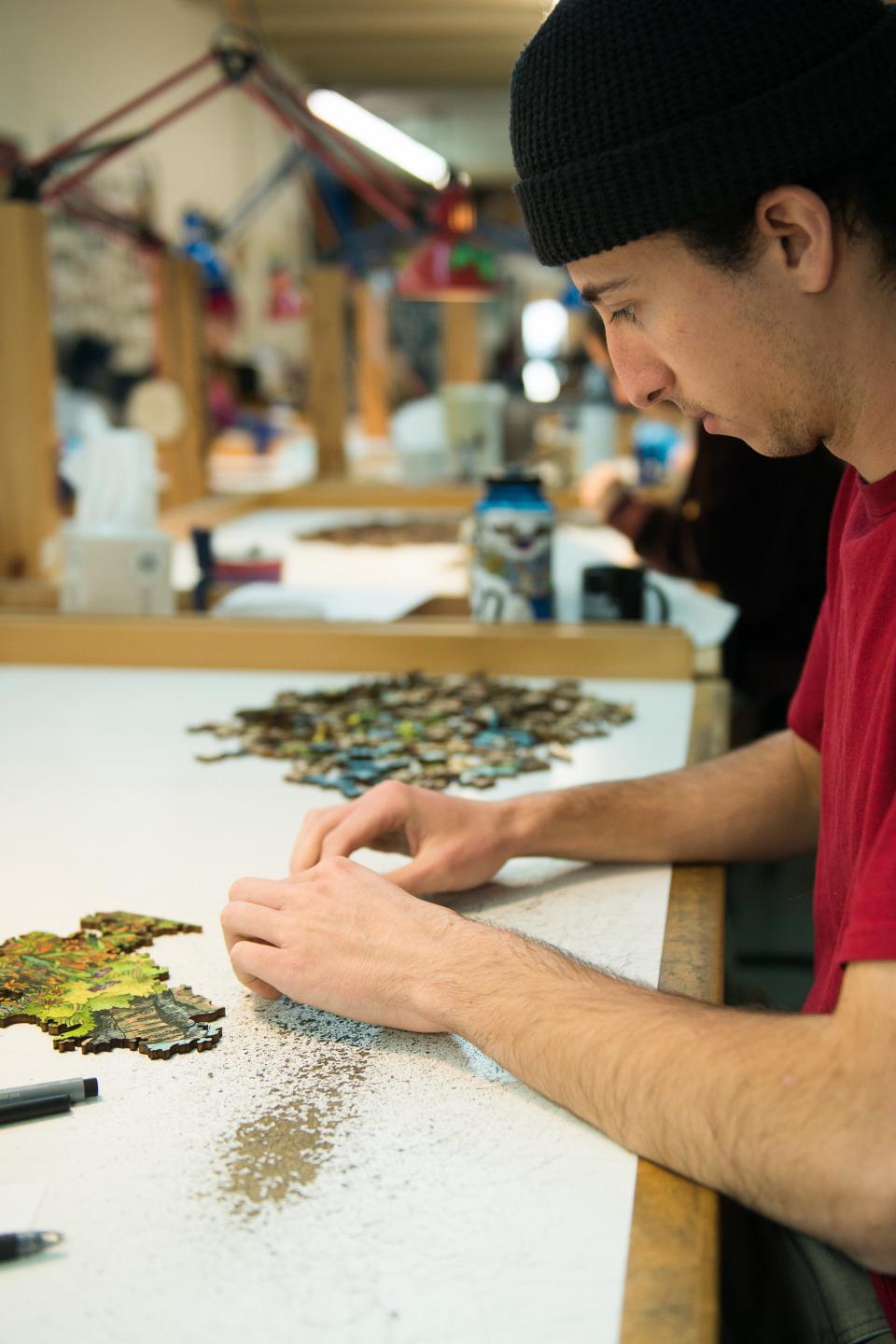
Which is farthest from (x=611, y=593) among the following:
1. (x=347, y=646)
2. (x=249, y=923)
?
(x=249, y=923)

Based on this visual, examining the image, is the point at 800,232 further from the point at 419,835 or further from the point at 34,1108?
the point at 34,1108

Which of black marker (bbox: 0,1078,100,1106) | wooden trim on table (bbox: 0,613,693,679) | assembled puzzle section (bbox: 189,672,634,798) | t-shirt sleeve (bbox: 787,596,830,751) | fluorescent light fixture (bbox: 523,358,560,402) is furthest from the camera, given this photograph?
fluorescent light fixture (bbox: 523,358,560,402)

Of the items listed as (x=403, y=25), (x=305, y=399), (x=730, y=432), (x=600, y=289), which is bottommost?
(x=730, y=432)

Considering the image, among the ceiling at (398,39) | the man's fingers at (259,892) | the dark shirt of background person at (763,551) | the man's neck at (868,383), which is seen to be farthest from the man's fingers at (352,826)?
the ceiling at (398,39)

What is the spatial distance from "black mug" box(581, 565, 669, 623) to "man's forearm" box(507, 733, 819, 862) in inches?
37.7

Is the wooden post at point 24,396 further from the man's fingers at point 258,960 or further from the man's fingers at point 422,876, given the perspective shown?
the man's fingers at point 258,960

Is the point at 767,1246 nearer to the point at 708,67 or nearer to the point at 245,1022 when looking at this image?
the point at 245,1022

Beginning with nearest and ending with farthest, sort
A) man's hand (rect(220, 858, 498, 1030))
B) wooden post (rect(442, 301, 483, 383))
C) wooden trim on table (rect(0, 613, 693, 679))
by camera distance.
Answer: man's hand (rect(220, 858, 498, 1030)), wooden trim on table (rect(0, 613, 693, 679)), wooden post (rect(442, 301, 483, 383))

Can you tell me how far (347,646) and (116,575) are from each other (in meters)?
0.48

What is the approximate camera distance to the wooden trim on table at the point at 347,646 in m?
2.22

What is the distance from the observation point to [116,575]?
2.43 meters

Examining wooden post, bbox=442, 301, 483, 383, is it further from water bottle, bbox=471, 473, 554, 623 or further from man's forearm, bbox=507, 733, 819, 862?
man's forearm, bbox=507, 733, 819, 862

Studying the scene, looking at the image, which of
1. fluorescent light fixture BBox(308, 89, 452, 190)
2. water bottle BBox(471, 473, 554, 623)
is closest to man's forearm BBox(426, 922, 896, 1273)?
water bottle BBox(471, 473, 554, 623)

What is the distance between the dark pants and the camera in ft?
3.36
